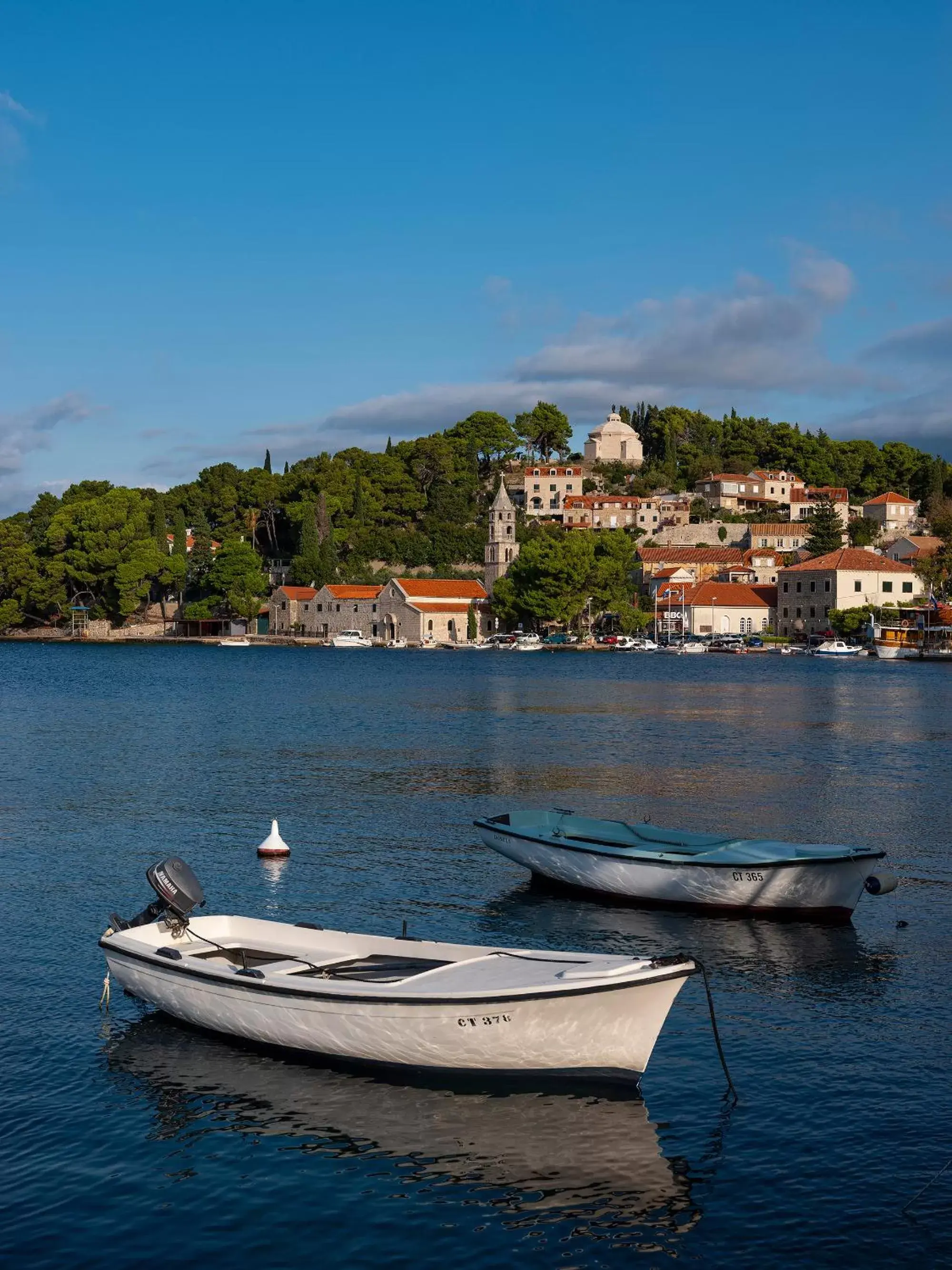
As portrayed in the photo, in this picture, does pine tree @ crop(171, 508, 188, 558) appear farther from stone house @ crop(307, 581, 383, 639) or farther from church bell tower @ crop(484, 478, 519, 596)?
church bell tower @ crop(484, 478, 519, 596)

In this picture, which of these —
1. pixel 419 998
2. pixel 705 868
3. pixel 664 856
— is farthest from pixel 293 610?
pixel 419 998

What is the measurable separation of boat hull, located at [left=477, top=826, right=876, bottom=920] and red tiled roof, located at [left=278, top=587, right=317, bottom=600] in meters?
118

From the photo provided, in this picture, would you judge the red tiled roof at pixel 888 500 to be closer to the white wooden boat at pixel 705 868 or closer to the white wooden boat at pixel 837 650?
the white wooden boat at pixel 837 650

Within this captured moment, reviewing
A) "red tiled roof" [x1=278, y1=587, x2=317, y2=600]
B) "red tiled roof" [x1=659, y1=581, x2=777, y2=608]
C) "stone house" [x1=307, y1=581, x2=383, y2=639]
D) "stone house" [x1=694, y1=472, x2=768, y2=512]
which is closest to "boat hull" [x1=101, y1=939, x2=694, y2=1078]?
"red tiled roof" [x1=659, y1=581, x2=777, y2=608]

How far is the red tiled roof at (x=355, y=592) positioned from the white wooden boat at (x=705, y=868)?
112 m

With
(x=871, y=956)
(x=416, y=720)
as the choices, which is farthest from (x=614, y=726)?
(x=871, y=956)

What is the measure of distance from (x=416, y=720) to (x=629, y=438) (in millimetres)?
130225

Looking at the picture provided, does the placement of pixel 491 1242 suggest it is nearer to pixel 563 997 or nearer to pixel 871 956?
pixel 563 997

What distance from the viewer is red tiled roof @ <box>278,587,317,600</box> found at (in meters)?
135

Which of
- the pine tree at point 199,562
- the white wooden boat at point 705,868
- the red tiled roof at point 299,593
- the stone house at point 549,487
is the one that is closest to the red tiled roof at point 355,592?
the red tiled roof at point 299,593

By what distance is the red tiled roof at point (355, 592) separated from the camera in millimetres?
130750

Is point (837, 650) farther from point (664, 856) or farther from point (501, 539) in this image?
point (664, 856)

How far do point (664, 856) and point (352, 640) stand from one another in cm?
11134

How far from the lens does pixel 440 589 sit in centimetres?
13112
